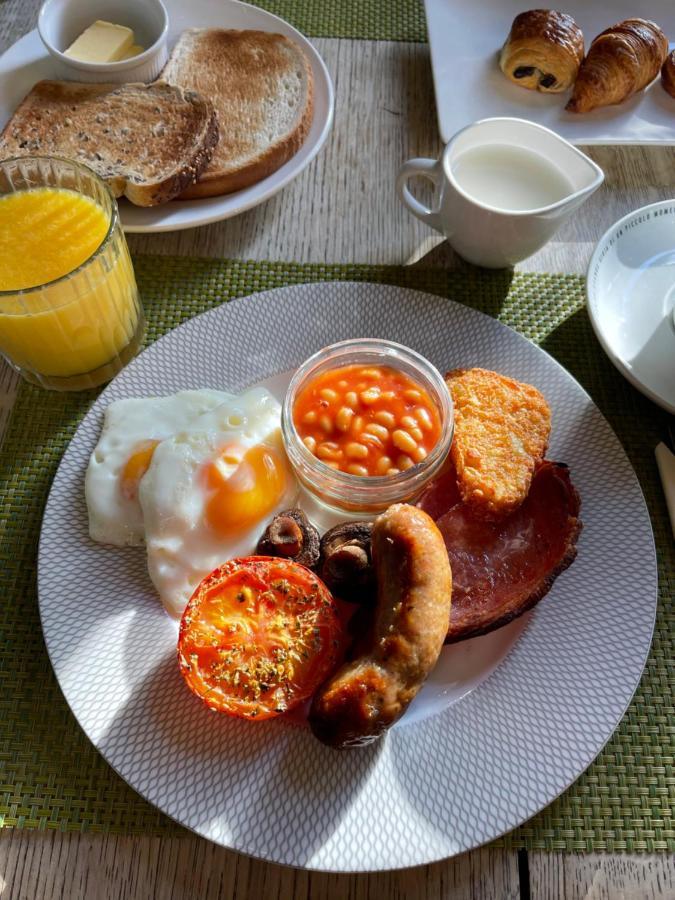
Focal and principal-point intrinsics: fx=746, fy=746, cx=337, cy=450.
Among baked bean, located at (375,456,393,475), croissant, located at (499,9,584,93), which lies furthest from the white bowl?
baked bean, located at (375,456,393,475)

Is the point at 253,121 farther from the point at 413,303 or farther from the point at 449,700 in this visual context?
the point at 449,700

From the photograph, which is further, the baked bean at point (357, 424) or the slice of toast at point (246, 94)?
the slice of toast at point (246, 94)

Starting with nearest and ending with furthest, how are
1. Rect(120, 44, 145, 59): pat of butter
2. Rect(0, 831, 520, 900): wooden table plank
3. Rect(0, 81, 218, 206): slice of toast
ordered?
Rect(0, 831, 520, 900): wooden table plank
Rect(0, 81, 218, 206): slice of toast
Rect(120, 44, 145, 59): pat of butter

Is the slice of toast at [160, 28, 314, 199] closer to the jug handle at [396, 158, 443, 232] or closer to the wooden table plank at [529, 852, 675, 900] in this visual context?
the jug handle at [396, 158, 443, 232]

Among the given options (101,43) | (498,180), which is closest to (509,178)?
(498,180)

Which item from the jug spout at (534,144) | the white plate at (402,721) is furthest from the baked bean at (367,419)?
the jug spout at (534,144)

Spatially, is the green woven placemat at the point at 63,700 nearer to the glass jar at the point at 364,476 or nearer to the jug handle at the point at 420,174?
the jug handle at the point at 420,174

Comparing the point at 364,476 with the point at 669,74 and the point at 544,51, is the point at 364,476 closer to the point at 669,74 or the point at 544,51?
the point at 544,51

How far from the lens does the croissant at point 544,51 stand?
3010mm

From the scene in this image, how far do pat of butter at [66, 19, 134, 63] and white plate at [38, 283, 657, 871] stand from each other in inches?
52.9

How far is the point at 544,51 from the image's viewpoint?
119 inches

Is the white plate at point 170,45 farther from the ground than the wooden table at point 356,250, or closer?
farther from the ground

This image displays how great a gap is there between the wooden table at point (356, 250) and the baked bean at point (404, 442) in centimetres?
91

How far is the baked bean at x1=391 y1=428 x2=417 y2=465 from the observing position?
2072mm
